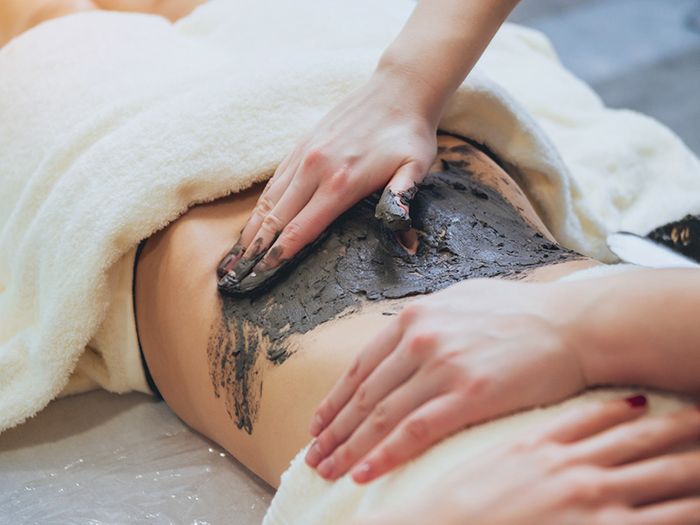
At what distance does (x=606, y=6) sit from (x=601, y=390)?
2.37 metres

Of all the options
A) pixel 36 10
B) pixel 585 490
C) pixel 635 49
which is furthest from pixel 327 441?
pixel 635 49

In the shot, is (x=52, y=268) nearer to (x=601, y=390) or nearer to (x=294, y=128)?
(x=294, y=128)

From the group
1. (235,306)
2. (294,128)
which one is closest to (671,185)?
(294,128)

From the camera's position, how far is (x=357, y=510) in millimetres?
693

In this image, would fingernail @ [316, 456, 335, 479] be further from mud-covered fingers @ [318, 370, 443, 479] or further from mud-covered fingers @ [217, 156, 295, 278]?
mud-covered fingers @ [217, 156, 295, 278]

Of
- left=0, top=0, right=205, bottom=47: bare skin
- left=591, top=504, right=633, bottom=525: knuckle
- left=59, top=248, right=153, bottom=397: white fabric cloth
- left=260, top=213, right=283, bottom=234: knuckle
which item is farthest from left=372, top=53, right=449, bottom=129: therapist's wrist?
left=0, top=0, right=205, bottom=47: bare skin

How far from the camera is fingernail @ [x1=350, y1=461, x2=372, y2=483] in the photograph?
0.67 metres

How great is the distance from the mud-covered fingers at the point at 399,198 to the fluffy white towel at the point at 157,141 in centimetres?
18

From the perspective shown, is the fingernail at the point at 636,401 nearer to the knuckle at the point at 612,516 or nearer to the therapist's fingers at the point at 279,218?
the knuckle at the point at 612,516

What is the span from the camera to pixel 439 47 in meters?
1.04

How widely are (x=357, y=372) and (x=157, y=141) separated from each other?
0.47 metres

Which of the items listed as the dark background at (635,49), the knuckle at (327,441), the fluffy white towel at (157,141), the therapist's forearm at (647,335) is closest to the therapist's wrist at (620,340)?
the therapist's forearm at (647,335)

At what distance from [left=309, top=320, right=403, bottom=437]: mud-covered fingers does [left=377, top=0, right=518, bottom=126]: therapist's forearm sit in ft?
1.35

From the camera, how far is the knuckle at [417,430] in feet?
2.16
